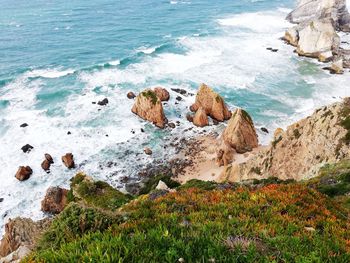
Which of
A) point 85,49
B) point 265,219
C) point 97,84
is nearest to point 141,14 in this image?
point 85,49

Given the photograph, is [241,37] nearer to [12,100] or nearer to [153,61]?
[153,61]

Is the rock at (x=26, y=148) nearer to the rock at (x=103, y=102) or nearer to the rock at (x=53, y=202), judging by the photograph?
the rock at (x=53, y=202)

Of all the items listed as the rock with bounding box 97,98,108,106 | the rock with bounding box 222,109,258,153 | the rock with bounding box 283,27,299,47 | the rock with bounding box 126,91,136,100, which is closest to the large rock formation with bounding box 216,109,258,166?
the rock with bounding box 222,109,258,153

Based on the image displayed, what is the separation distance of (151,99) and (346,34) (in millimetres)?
65058

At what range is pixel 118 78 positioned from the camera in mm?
70000

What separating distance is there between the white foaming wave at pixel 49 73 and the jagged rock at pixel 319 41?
2041 inches

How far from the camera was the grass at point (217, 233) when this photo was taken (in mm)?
7129

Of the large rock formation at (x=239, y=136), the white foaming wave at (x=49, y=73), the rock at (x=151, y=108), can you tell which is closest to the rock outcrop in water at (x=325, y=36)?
the large rock formation at (x=239, y=136)

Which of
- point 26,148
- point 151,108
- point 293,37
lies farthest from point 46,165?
point 293,37

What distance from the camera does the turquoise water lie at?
4897cm

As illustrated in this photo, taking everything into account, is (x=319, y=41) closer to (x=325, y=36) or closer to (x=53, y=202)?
(x=325, y=36)

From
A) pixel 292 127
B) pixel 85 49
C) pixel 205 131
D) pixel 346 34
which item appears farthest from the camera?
pixel 346 34

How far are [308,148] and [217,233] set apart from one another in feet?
83.4

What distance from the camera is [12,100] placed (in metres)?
61.9
